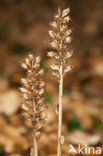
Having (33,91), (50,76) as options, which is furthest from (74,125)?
(50,76)

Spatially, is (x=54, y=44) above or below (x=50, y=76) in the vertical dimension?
below

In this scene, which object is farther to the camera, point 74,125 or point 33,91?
point 74,125

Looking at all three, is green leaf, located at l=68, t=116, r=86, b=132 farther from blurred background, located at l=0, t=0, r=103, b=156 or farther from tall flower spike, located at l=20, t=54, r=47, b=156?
tall flower spike, located at l=20, t=54, r=47, b=156

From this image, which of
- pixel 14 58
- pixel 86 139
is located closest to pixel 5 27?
pixel 14 58

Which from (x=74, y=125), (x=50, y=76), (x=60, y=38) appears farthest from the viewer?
(x=50, y=76)

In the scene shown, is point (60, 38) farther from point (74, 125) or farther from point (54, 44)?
point (74, 125)

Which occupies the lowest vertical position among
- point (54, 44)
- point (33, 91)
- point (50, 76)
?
point (33, 91)

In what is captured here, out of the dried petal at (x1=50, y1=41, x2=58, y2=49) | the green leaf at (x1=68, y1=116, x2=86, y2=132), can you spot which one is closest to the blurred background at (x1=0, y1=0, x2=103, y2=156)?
the green leaf at (x1=68, y1=116, x2=86, y2=132)
